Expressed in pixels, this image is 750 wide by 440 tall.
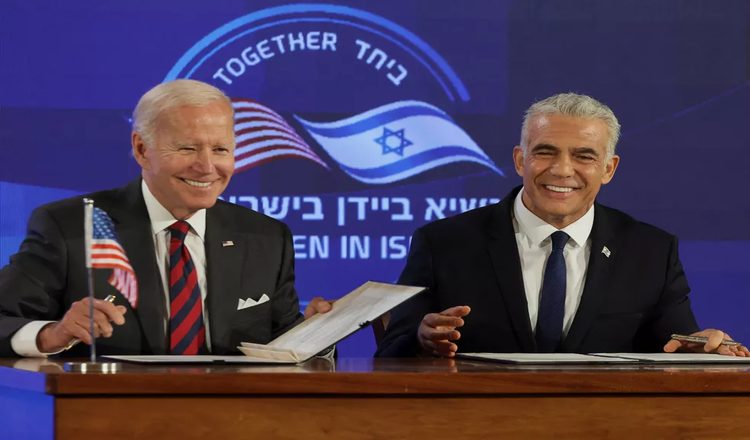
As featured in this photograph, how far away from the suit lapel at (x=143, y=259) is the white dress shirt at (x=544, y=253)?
3.55 ft

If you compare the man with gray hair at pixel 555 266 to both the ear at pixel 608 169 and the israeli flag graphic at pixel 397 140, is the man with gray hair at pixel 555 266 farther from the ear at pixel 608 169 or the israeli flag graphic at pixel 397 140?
the israeli flag graphic at pixel 397 140

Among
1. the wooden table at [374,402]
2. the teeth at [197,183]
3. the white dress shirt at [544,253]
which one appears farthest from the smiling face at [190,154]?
the white dress shirt at [544,253]

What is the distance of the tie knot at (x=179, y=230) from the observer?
2725 mm

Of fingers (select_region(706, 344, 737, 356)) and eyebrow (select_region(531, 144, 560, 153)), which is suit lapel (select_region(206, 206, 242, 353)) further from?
fingers (select_region(706, 344, 737, 356))

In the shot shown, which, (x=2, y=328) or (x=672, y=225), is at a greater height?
(x=672, y=225)

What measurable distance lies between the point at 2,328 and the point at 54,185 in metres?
1.56

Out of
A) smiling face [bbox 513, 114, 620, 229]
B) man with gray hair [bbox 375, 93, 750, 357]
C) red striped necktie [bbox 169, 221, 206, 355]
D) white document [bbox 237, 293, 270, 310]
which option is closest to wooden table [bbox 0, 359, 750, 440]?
red striped necktie [bbox 169, 221, 206, 355]

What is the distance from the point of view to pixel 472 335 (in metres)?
2.94

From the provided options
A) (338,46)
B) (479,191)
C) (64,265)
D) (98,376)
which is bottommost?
(98,376)

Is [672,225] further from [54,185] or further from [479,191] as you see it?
[54,185]

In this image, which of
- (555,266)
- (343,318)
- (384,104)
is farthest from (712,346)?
(384,104)

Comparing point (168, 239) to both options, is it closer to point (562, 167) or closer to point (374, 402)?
point (374, 402)

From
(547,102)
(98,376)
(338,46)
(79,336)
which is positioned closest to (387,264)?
(338,46)

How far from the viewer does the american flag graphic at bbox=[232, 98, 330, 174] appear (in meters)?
3.97
